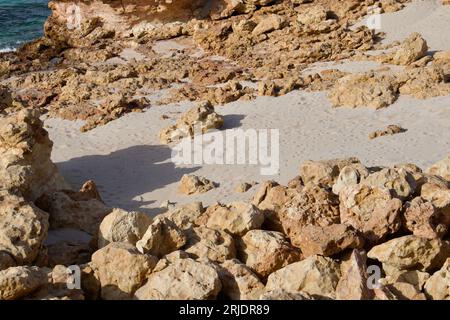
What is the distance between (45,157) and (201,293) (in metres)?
7.09

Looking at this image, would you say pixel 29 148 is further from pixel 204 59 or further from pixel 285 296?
pixel 204 59

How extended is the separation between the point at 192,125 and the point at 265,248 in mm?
7979

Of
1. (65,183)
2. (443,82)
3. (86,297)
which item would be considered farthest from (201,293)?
(443,82)

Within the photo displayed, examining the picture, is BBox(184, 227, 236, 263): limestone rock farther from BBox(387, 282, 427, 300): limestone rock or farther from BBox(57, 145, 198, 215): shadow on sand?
BBox(57, 145, 198, 215): shadow on sand

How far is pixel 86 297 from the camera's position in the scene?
506cm

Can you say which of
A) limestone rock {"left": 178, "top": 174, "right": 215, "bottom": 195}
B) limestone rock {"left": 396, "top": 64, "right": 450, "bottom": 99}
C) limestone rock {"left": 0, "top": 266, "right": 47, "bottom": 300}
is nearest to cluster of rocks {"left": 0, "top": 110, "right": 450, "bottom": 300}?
limestone rock {"left": 0, "top": 266, "right": 47, "bottom": 300}

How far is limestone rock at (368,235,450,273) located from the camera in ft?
17.4

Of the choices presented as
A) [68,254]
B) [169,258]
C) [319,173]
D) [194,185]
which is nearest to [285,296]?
[169,258]

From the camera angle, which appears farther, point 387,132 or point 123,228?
point 387,132

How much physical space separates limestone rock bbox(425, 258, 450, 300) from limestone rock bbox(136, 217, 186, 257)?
2.48m

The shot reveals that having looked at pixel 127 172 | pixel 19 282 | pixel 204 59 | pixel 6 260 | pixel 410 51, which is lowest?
pixel 127 172

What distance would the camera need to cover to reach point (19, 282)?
179 inches

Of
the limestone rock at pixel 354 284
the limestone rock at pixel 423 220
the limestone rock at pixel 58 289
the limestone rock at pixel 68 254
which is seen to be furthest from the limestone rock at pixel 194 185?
the limestone rock at pixel 354 284
